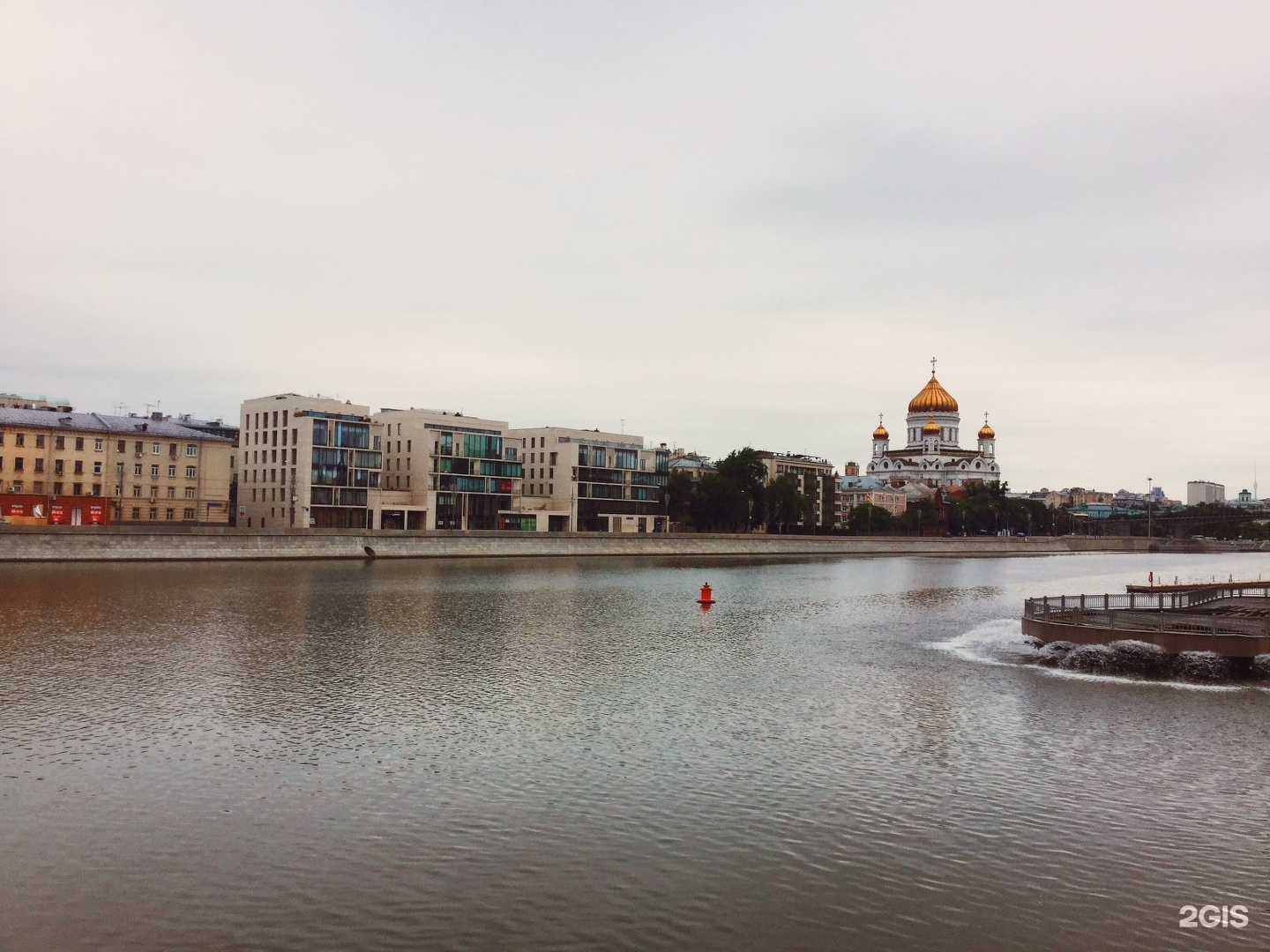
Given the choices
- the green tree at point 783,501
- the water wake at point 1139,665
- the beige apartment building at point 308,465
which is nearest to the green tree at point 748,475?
→ the green tree at point 783,501

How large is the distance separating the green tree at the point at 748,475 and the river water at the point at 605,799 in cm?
13481

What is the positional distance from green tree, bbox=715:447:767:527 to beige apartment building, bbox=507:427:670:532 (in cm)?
1192

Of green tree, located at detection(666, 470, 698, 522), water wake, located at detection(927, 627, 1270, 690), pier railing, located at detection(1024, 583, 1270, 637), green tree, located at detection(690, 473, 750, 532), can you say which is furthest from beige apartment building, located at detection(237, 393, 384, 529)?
water wake, located at detection(927, 627, 1270, 690)

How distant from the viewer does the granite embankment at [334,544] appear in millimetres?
90312

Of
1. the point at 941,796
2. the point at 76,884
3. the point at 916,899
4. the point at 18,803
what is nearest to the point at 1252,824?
the point at 941,796

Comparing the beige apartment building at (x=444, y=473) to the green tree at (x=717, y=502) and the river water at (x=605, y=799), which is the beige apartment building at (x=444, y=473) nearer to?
the green tree at (x=717, y=502)

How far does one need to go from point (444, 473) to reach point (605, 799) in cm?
Answer: 13195

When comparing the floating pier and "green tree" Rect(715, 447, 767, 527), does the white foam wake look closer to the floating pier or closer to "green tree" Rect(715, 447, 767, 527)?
the floating pier

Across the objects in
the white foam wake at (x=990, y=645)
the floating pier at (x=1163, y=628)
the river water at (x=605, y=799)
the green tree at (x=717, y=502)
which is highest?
the green tree at (x=717, y=502)

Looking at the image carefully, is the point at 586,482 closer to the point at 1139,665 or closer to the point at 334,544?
the point at 334,544

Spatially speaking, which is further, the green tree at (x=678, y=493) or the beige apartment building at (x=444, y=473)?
the green tree at (x=678, y=493)

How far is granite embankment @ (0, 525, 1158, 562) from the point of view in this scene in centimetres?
9031

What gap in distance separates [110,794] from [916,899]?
1512cm

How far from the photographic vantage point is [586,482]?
169750 mm
